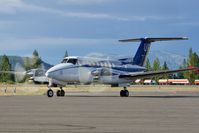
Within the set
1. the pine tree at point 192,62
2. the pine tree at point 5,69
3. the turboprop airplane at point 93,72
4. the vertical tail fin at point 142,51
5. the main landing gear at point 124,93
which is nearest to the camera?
the turboprop airplane at point 93,72

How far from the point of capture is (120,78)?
4534 cm

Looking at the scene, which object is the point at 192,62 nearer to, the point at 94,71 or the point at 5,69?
the point at 5,69

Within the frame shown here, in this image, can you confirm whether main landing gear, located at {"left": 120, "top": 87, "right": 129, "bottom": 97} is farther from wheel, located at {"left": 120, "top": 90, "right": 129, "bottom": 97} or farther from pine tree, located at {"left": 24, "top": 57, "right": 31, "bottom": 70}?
pine tree, located at {"left": 24, "top": 57, "right": 31, "bottom": 70}

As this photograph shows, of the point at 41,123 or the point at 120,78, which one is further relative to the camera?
the point at 120,78

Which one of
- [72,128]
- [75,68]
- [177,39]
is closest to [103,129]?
[72,128]

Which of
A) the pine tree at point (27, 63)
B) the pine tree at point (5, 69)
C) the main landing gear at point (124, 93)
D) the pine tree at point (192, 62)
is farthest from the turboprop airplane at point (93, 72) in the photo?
the pine tree at point (192, 62)

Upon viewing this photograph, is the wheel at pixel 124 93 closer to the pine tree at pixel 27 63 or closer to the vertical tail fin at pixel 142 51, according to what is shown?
the vertical tail fin at pixel 142 51

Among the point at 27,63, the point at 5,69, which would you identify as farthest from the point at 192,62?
the point at 27,63

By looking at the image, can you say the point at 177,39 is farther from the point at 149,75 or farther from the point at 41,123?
the point at 41,123

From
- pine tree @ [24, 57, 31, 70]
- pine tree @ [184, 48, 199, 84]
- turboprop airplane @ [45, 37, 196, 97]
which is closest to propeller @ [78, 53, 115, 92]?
turboprop airplane @ [45, 37, 196, 97]

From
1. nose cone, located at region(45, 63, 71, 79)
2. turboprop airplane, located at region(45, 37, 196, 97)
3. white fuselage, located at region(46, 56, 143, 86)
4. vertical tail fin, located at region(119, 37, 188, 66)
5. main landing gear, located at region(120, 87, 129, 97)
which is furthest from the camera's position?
vertical tail fin, located at region(119, 37, 188, 66)

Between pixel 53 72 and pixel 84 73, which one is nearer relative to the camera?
pixel 53 72

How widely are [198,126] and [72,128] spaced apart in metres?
3.91

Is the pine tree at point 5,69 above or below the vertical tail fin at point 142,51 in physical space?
above
